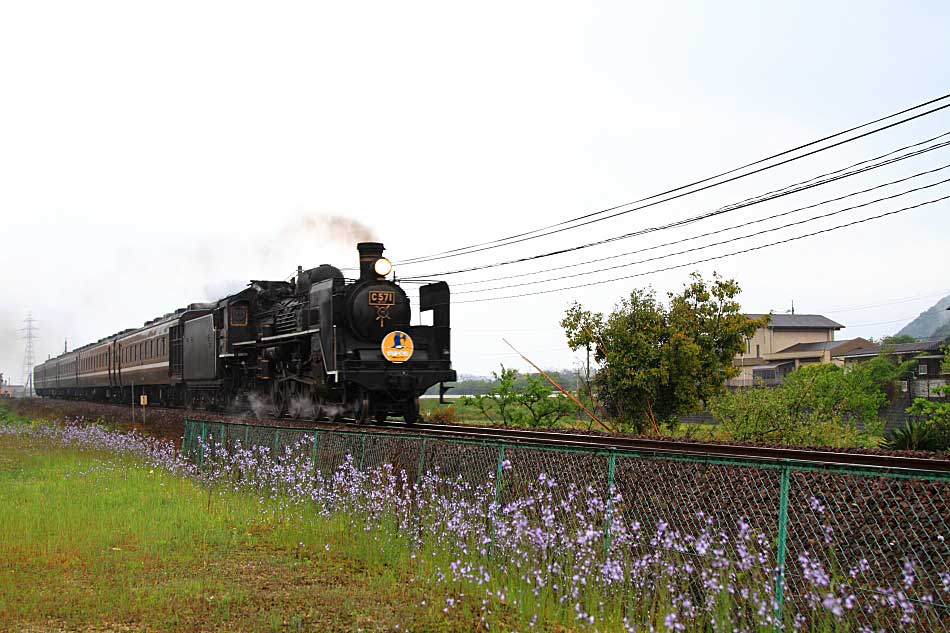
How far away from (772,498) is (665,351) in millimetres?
17471

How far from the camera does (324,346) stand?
18.4m

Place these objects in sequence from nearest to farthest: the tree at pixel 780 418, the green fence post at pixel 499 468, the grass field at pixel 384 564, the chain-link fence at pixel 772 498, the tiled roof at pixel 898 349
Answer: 1. the chain-link fence at pixel 772 498
2. the grass field at pixel 384 564
3. the green fence post at pixel 499 468
4. the tree at pixel 780 418
5. the tiled roof at pixel 898 349

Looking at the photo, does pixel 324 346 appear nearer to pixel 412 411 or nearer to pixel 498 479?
pixel 412 411

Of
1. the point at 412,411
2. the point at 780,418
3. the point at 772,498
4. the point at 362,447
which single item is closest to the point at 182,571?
the point at 362,447

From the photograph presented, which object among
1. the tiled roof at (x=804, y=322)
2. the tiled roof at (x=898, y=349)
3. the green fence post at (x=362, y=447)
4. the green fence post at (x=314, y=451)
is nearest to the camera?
the green fence post at (x=362, y=447)

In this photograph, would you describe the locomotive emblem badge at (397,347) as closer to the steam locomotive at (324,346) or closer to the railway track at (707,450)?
the steam locomotive at (324,346)

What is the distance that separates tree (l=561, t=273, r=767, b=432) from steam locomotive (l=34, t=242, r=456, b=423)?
27.2 feet

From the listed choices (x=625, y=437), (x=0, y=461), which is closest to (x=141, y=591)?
(x=625, y=437)

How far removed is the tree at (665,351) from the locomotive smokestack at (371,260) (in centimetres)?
955

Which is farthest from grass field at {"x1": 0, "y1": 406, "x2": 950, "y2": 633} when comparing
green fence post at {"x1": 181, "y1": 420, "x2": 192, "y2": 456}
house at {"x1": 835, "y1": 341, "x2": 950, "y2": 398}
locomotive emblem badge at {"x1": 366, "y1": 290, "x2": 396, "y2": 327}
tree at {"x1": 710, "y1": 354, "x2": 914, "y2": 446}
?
house at {"x1": 835, "y1": 341, "x2": 950, "y2": 398}

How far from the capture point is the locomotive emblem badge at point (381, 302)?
61.1 feet

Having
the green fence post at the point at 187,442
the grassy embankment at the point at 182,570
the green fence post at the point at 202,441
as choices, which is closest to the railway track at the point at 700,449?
the green fence post at the point at 187,442

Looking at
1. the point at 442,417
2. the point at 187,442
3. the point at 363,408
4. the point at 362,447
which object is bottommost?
the point at 442,417

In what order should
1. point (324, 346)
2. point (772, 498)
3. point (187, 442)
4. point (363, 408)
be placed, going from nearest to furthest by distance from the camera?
point (772, 498) < point (363, 408) < point (324, 346) < point (187, 442)
